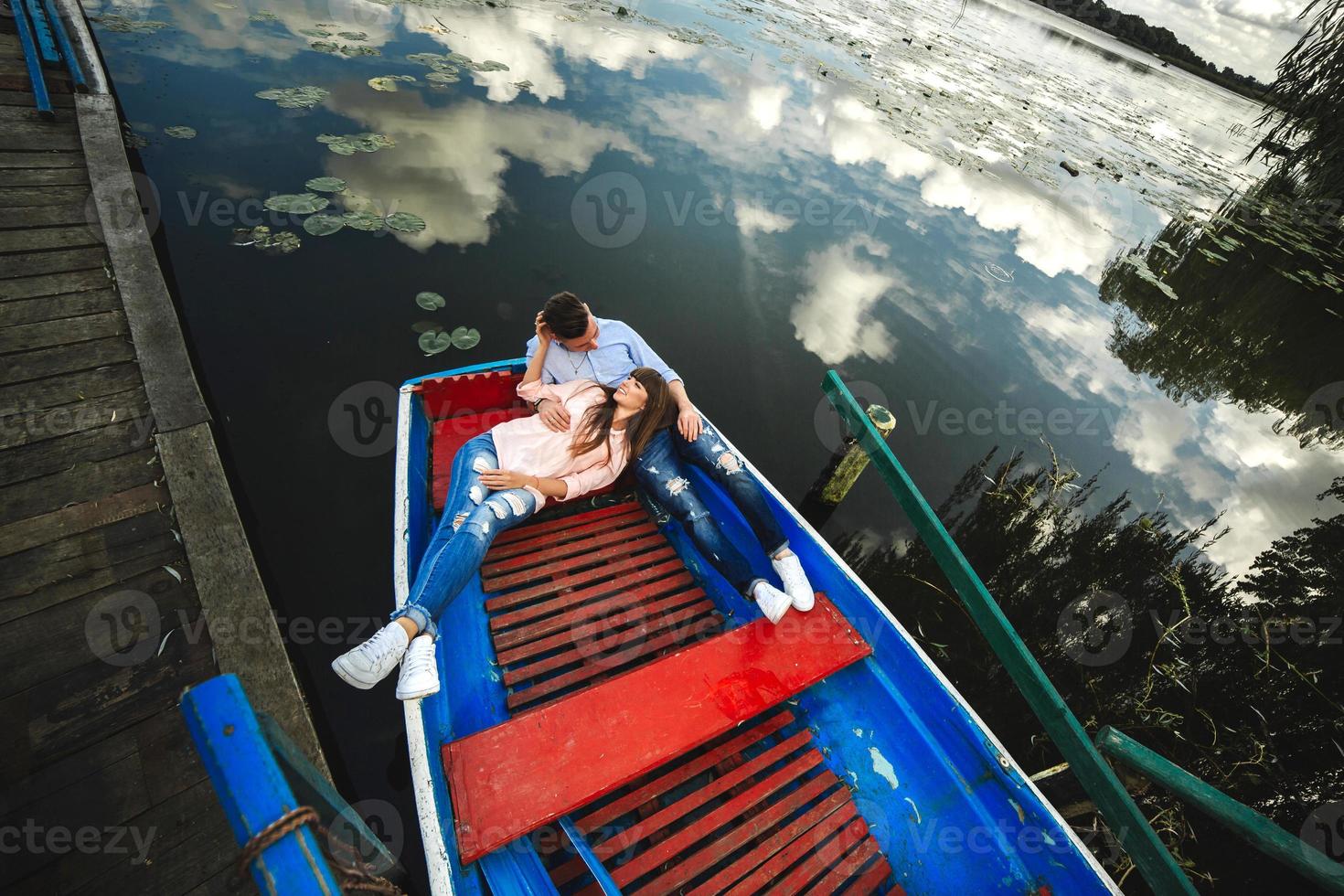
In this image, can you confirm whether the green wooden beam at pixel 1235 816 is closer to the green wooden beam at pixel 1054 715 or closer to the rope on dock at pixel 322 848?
the green wooden beam at pixel 1054 715

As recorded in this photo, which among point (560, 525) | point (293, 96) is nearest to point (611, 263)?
point (560, 525)

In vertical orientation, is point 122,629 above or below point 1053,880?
below

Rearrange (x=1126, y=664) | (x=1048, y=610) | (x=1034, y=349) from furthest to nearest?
(x=1034, y=349) → (x=1048, y=610) → (x=1126, y=664)

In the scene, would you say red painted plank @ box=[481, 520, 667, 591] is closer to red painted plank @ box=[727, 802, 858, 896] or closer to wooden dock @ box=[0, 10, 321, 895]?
wooden dock @ box=[0, 10, 321, 895]

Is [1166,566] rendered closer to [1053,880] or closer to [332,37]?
[1053,880]

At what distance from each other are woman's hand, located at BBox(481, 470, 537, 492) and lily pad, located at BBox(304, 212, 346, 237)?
4800mm

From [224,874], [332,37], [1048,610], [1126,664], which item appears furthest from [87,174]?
[1126,664]

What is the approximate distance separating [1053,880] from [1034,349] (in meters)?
6.95

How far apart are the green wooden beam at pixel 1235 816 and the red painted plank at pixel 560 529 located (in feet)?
8.89

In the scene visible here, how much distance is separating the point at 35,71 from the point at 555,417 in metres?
7.67

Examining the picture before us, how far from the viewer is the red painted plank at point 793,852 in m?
2.07

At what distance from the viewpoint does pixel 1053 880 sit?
6.73 feet

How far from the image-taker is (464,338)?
17.1ft

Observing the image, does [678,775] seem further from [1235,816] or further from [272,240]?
[272,240]
